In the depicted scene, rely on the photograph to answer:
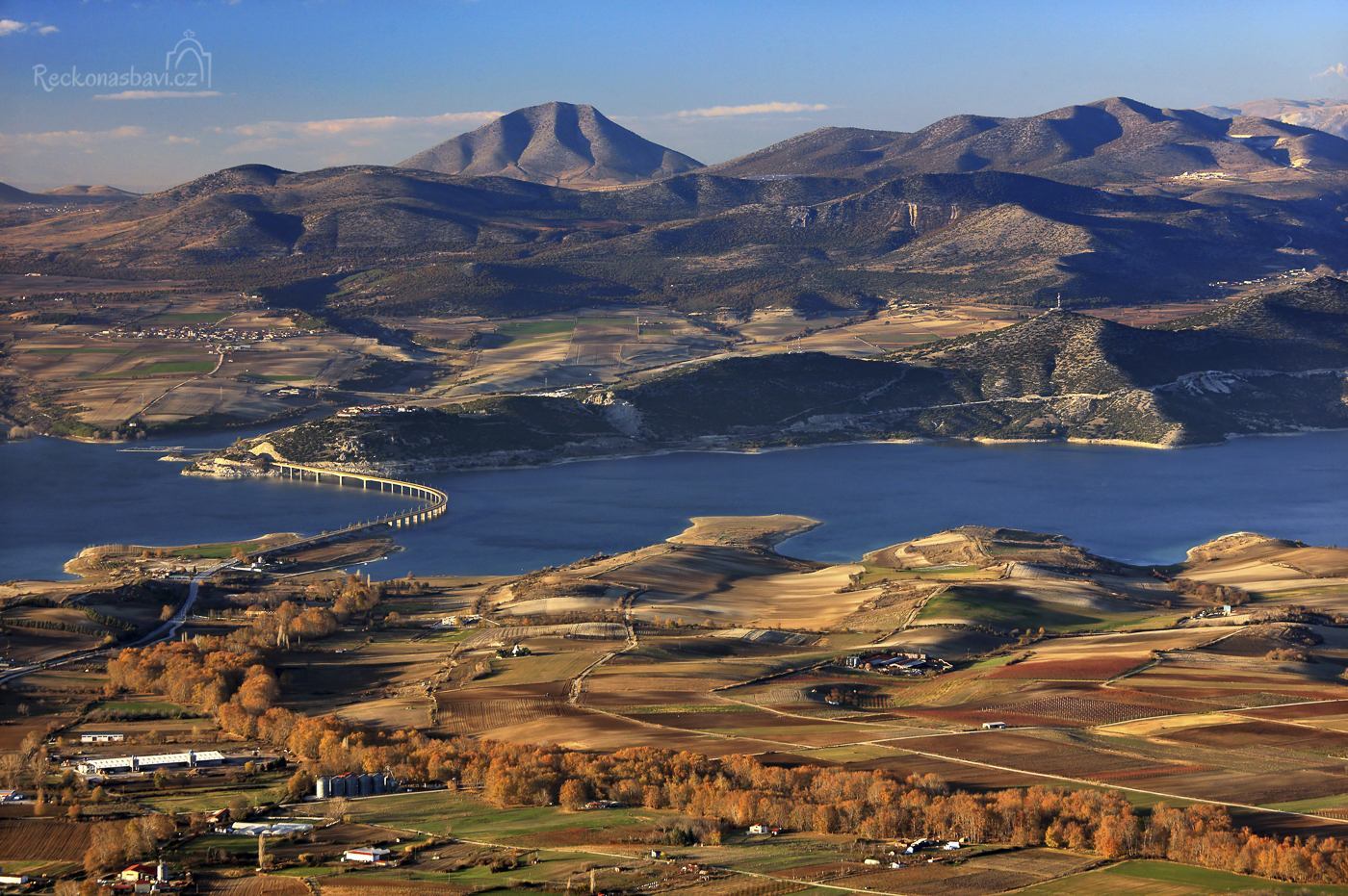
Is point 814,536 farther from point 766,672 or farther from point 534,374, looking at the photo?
point 534,374

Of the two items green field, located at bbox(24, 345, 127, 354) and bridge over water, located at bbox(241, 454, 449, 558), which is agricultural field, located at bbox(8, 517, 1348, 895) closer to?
bridge over water, located at bbox(241, 454, 449, 558)

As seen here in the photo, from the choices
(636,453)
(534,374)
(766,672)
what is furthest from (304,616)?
(534,374)

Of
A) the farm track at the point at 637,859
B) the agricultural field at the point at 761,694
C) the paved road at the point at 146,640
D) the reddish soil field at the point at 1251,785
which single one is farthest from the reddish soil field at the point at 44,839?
the reddish soil field at the point at 1251,785

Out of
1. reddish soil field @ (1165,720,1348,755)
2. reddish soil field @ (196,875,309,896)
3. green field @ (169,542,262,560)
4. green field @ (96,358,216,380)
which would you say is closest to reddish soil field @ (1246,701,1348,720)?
reddish soil field @ (1165,720,1348,755)

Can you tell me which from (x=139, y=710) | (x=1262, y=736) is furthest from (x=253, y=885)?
(x=1262, y=736)

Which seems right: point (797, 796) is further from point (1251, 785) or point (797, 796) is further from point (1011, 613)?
point (1011, 613)

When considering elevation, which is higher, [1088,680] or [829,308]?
[829,308]

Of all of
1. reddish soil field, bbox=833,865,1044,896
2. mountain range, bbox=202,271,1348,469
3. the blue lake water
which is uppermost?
mountain range, bbox=202,271,1348,469
